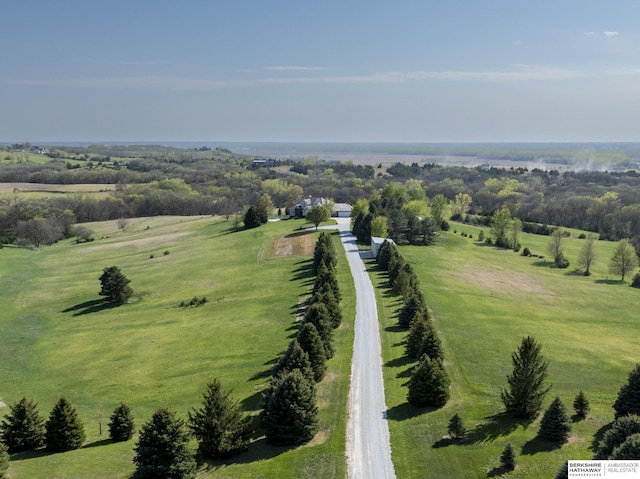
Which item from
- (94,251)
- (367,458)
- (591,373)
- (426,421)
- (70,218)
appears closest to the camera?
(367,458)

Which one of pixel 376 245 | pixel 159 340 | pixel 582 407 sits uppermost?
pixel 376 245

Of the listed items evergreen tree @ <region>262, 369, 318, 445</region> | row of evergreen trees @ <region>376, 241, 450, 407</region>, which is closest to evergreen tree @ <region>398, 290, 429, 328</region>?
row of evergreen trees @ <region>376, 241, 450, 407</region>

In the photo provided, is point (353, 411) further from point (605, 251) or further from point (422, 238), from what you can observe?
point (605, 251)

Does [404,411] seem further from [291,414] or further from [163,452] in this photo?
[163,452]

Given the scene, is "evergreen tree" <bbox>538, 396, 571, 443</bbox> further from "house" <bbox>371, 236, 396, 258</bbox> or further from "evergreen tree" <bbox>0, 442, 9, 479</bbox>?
"house" <bbox>371, 236, 396, 258</bbox>

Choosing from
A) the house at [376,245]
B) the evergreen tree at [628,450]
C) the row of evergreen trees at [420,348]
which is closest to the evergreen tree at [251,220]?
the house at [376,245]

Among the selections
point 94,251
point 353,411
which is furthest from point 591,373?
point 94,251

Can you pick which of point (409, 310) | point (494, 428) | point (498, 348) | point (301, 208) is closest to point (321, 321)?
point (409, 310)
